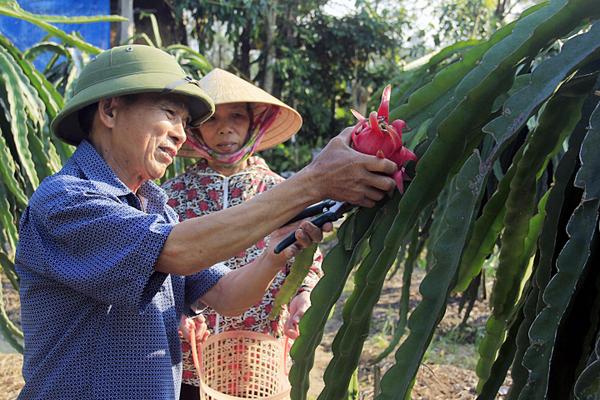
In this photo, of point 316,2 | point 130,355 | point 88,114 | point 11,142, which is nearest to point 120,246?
point 130,355

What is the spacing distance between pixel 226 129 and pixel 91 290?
46.9 inches

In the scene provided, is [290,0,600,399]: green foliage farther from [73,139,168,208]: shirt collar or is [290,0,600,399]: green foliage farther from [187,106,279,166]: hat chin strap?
[187,106,279,166]: hat chin strap

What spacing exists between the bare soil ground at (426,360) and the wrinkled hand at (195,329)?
1022 mm

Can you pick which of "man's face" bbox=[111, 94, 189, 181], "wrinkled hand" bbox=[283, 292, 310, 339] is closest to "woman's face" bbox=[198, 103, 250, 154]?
"wrinkled hand" bbox=[283, 292, 310, 339]

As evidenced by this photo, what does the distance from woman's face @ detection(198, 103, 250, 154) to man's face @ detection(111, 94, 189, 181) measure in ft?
2.82

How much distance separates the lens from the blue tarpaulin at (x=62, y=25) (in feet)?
20.1

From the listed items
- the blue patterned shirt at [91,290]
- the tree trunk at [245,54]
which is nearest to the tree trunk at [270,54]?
the tree trunk at [245,54]

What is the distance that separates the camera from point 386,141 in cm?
118

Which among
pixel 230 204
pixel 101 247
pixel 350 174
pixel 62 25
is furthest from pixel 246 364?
pixel 62 25

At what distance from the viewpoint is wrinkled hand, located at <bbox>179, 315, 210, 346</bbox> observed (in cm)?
205

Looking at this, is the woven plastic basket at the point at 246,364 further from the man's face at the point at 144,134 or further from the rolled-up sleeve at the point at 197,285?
the man's face at the point at 144,134

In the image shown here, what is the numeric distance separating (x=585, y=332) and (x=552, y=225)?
0.16 metres

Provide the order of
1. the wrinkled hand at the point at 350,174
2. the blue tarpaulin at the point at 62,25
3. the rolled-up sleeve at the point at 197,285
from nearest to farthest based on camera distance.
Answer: the wrinkled hand at the point at 350,174, the rolled-up sleeve at the point at 197,285, the blue tarpaulin at the point at 62,25

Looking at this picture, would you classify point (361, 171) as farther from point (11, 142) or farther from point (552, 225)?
point (11, 142)
